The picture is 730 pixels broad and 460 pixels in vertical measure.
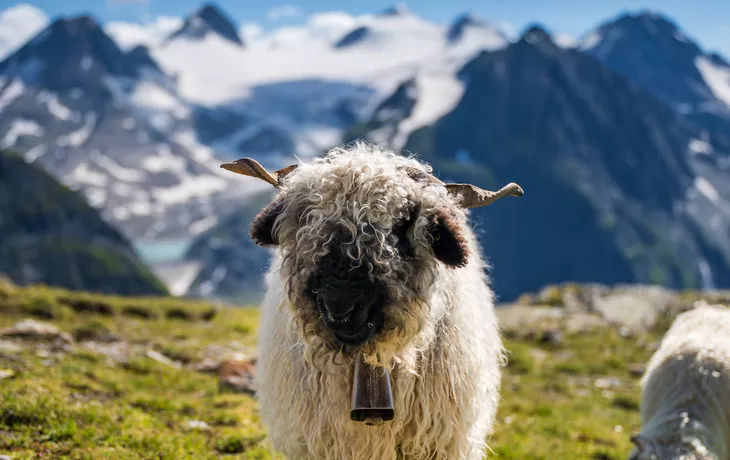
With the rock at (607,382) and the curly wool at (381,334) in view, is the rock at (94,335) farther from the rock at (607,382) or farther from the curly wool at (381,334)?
→ the rock at (607,382)

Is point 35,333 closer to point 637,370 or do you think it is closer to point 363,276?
point 363,276

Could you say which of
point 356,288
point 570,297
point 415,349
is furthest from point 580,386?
point 356,288

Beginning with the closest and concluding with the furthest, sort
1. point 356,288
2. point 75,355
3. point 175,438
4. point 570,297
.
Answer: point 356,288 < point 175,438 < point 75,355 < point 570,297

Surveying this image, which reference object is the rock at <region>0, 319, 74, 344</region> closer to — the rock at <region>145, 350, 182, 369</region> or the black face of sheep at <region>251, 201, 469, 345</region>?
the rock at <region>145, 350, 182, 369</region>

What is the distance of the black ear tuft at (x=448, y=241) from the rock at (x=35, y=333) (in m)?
11.2

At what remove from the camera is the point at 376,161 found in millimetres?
5699

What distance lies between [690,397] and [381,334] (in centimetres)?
496

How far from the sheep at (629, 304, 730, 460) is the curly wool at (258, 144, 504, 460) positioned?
2.22 m

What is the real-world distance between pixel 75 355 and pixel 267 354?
734cm

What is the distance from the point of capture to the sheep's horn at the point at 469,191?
572cm

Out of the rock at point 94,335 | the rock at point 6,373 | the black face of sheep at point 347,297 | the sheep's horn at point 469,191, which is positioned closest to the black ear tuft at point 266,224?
A: the black face of sheep at point 347,297

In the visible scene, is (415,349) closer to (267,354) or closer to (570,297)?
(267,354)

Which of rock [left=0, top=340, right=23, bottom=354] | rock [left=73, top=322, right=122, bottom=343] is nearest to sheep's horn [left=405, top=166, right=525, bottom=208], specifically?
rock [left=0, top=340, right=23, bottom=354]

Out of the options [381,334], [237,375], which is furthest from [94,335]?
[381,334]
